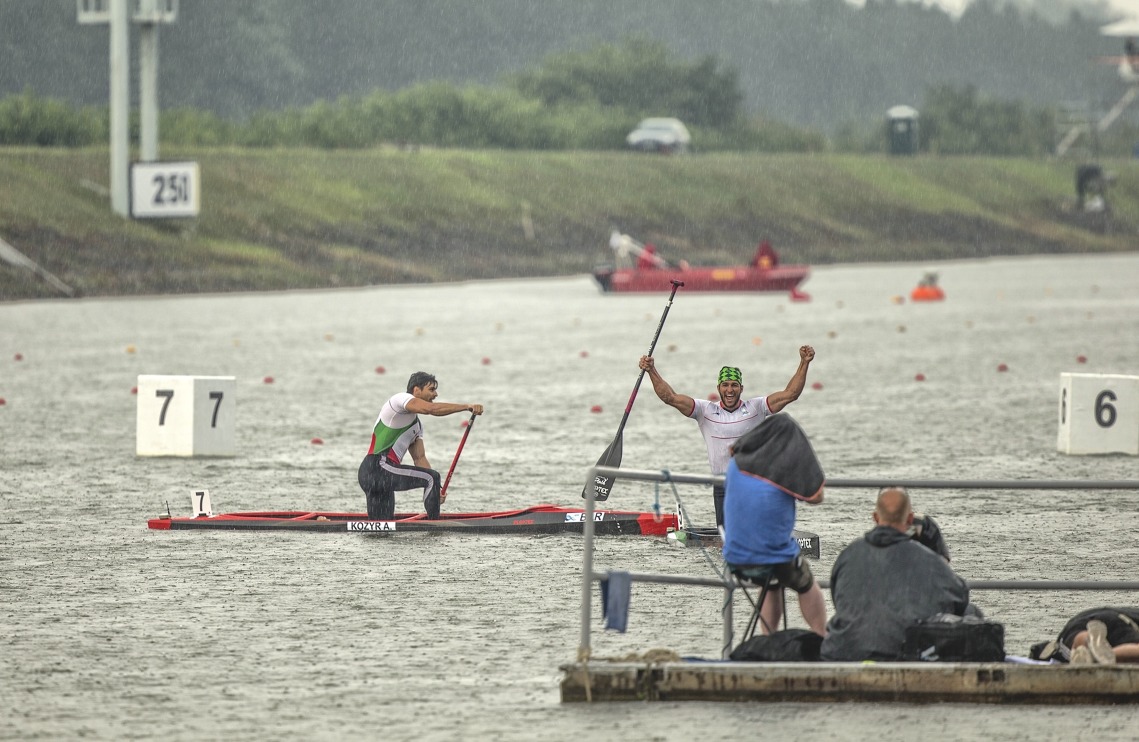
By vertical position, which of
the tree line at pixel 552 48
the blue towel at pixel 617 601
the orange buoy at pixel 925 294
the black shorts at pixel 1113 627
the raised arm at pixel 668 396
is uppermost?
the tree line at pixel 552 48

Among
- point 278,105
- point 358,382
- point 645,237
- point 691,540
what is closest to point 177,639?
point 691,540

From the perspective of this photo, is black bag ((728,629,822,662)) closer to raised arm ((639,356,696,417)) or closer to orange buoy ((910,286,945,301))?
raised arm ((639,356,696,417))

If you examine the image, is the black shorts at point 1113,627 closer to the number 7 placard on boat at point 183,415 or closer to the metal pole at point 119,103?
the number 7 placard on boat at point 183,415

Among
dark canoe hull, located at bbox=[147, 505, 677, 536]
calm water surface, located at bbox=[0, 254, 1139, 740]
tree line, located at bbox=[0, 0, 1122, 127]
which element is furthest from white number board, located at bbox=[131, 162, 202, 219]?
dark canoe hull, located at bbox=[147, 505, 677, 536]

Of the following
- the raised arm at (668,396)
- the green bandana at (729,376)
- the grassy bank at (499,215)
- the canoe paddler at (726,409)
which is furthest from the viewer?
the grassy bank at (499,215)

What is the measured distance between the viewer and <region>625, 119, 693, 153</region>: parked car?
251 feet

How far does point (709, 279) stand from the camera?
4416cm

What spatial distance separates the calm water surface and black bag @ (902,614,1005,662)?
228 millimetres

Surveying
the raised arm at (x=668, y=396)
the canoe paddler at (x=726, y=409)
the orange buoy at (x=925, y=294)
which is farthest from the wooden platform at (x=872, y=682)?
the orange buoy at (x=925, y=294)

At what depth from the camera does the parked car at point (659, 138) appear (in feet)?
251

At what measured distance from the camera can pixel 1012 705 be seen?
25.3 ft

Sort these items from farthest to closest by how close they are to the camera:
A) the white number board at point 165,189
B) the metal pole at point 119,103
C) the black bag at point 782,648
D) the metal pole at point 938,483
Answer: the white number board at point 165,189 → the metal pole at point 119,103 → the black bag at point 782,648 → the metal pole at point 938,483

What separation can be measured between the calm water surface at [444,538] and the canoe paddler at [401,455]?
486 mm

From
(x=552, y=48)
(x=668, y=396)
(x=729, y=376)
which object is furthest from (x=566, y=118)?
(x=729, y=376)
